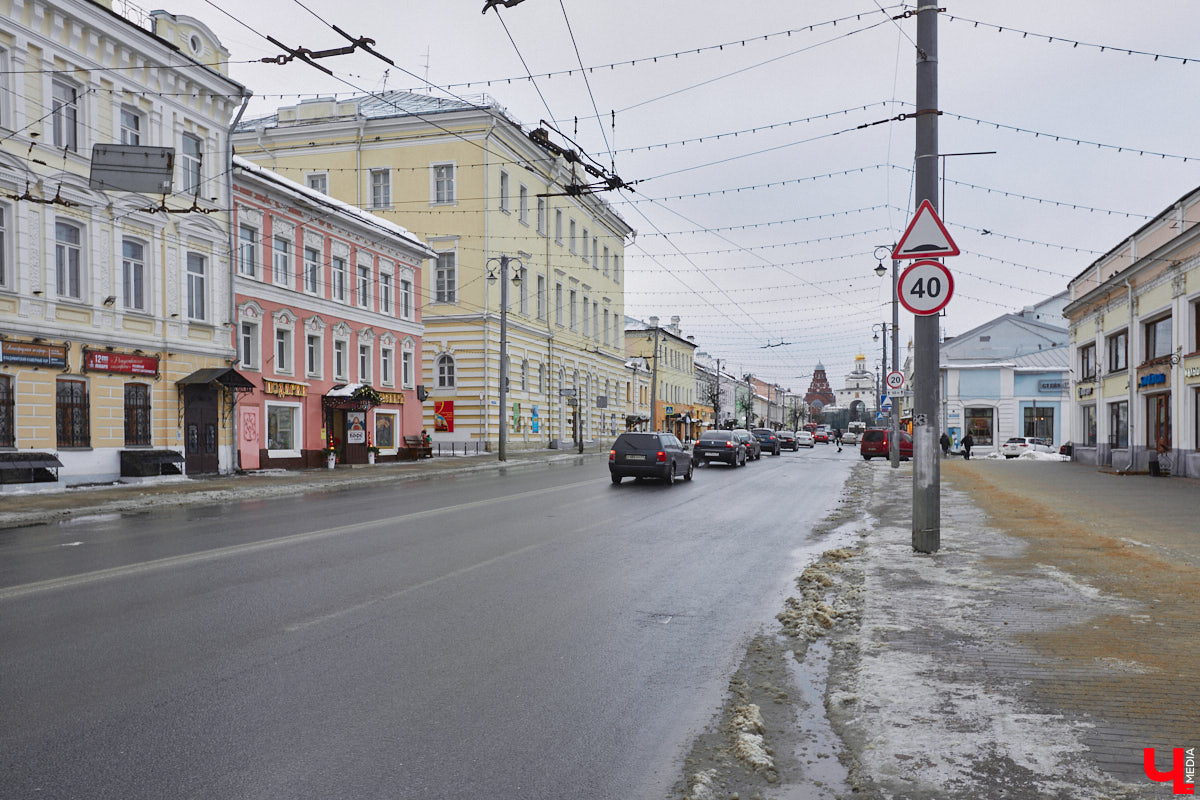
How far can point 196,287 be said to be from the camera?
25969mm

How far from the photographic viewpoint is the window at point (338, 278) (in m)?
33.1

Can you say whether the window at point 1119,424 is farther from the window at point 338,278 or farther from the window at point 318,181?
the window at point 318,181

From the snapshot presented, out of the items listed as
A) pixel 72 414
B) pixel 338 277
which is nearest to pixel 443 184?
pixel 338 277

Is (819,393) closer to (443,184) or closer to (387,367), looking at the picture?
(443,184)

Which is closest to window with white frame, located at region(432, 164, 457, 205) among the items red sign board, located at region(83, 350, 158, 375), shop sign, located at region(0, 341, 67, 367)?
red sign board, located at region(83, 350, 158, 375)

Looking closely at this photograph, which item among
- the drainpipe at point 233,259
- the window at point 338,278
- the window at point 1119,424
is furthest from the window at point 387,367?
the window at point 1119,424

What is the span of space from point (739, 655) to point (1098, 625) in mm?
2642

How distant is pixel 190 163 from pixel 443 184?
21.6 meters

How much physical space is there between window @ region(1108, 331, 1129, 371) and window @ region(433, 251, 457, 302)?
30299 millimetres

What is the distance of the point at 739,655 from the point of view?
6.02 meters

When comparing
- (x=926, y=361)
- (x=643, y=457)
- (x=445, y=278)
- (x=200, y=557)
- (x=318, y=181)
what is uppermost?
(x=318, y=181)

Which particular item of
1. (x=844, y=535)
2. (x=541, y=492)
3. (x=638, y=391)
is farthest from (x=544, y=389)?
A: (x=844, y=535)

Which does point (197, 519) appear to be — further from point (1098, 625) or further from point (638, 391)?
point (638, 391)

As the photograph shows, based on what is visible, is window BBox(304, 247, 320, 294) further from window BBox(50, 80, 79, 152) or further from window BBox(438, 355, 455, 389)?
window BBox(438, 355, 455, 389)
